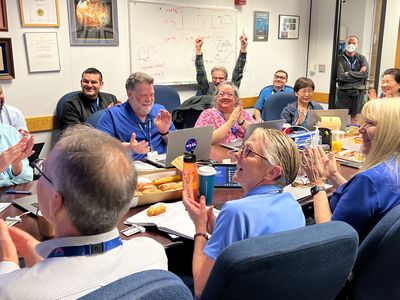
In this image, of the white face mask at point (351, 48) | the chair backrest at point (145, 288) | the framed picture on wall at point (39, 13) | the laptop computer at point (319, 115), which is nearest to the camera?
the chair backrest at point (145, 288)

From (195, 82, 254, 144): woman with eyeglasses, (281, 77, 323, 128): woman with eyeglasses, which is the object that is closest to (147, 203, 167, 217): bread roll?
(195, 82, 254, 144): woman with eyeglasses

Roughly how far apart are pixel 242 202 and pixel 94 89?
3.00 m

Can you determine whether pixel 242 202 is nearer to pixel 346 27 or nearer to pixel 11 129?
pixel 11 129

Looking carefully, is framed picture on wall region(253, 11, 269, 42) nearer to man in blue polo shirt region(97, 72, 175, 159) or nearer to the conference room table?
man in blue polo shirt region(97, 72, 175, 159)

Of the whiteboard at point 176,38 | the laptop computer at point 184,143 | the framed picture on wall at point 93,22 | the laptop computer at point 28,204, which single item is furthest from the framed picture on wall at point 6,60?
the laptop computer at point 28,204

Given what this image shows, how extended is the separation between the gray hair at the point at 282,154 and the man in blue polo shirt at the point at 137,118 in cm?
142

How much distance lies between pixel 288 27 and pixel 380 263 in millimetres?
5082

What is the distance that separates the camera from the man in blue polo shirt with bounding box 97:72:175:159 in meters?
2.77

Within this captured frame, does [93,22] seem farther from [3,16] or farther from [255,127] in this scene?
[255,127]

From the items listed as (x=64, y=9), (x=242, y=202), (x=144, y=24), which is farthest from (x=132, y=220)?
(x=144, y=24)

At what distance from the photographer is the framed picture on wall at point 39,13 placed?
3.62 m

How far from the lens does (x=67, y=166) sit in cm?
92

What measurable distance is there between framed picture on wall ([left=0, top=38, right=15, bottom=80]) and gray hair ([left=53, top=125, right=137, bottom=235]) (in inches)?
120

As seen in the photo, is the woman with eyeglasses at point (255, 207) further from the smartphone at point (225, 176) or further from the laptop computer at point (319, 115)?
the laptop computer at point (319, 115)
